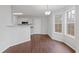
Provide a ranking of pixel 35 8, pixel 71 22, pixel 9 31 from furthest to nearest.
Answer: pixel 71 22
pixel 35 8
pixel 9 31

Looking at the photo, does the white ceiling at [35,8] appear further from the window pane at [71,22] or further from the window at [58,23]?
the window at [58,23]

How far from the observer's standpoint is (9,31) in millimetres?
3076

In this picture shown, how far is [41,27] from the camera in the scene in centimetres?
313

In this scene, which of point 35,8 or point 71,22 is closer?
point 35,8

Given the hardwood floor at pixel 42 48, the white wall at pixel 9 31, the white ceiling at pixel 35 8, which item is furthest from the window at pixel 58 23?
the white wall at pixel 9 31

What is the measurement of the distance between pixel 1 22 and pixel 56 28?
256cm

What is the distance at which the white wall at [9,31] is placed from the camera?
256cm

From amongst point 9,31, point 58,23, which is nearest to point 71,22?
point 58,23

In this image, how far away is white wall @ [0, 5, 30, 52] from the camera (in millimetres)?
2561

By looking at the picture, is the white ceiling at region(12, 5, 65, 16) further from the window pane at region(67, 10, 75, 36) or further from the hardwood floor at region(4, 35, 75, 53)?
the hardwood floor at region(4, 35, 75, 53)

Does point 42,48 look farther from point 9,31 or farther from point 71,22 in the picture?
point 71,22
